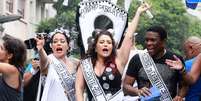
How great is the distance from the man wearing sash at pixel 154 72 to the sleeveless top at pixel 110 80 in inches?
15.3

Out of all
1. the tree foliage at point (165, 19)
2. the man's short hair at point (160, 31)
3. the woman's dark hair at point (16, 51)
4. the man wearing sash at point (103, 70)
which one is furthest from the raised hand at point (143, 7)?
the tree foliage at point (165, 19)

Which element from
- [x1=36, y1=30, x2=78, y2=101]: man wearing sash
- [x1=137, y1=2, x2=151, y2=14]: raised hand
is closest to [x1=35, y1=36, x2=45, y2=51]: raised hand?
[x1=36, y1=30, x2=78, y2=101]: man wearing sash

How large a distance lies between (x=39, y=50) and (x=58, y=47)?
429 mm

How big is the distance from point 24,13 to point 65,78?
23332 mm

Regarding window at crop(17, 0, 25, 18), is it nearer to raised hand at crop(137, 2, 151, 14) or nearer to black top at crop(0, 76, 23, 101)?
raised hand at crop(137, 2, 151, 14)

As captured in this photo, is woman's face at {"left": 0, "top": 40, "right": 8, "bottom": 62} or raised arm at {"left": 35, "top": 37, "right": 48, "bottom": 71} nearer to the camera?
woman's face at {"left": 0, "top": 40, "right": 8, "bottom": 62}

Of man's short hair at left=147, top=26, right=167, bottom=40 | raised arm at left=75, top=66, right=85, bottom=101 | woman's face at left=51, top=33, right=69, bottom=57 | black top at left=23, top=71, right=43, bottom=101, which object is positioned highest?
man's short hair at left=147, top=26, right=167, bottom=40

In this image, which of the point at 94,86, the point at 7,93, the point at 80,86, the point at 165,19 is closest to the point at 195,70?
the point at 94,86

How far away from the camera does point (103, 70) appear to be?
20.3 feet

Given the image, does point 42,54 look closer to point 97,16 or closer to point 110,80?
point 110,80

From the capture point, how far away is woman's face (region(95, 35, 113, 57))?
6184 millimetres

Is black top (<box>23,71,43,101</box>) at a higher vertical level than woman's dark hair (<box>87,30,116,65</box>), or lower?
lower

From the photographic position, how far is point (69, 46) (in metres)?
7.32

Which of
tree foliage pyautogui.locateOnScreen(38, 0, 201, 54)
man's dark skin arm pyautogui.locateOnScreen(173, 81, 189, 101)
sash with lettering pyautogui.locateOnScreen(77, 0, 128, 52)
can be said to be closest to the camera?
man's dark skin arm pyautogui.locateOnScreen(173, 81, 189, 101)
